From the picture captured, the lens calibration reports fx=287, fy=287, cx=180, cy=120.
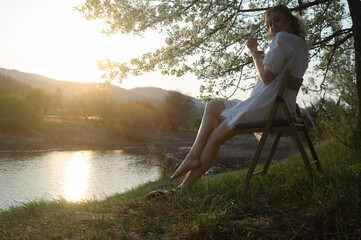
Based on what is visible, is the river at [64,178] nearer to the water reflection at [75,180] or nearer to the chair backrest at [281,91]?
the water reflection at [75,180]

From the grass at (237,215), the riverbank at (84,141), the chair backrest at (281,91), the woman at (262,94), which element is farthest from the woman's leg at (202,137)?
the riverbank at (84,141)

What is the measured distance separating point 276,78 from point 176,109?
52.3m

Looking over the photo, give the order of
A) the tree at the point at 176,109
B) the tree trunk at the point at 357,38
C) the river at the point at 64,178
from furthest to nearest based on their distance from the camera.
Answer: the tree at the point at 176,109 < the river at the point at 64,178 < the tree trunk at the point at 357,38

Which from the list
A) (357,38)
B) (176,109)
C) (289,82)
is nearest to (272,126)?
(289,82)

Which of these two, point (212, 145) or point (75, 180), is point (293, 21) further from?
point (75, 180)

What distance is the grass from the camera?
1918mm

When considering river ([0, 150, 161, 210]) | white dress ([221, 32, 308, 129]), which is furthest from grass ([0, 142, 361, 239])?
river ([0, 150, 161, 210])

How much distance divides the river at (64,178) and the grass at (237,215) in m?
6.89

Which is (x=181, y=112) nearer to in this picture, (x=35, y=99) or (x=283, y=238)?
(x=35, y=99)

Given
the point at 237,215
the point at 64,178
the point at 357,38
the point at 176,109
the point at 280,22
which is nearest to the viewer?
the point at 237,215

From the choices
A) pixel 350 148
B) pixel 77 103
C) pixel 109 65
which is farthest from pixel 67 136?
pixel 350 148

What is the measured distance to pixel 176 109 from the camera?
5494cm

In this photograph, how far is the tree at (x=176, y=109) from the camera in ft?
176

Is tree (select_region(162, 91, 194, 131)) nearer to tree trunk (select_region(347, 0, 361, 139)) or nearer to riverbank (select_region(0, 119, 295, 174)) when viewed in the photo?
riverbank (select_region(0, 119, 295, 174))
